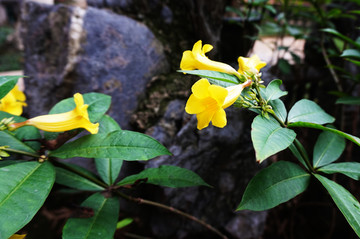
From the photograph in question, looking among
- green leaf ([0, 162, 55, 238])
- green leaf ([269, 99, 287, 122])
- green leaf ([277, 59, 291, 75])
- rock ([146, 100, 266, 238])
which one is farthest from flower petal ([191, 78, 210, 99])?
green leaf ([277, 59, 291, 75])

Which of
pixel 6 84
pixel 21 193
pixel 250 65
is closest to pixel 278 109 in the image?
pixel 250 65

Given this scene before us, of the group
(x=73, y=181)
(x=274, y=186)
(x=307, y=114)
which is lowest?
(x=73, y=181)

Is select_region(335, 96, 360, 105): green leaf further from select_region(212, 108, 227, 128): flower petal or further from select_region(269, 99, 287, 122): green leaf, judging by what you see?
select_region(212, 108, 227, 128): flower petal

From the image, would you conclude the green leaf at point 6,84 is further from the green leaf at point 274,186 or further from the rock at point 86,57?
the green leaf at point 274,186

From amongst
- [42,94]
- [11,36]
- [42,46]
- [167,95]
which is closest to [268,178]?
[167,95]

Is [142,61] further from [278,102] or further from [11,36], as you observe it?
[11,36]

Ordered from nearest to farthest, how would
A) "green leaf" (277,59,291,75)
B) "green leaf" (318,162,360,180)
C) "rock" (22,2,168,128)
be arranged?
"green leaf" (318,162,360,180)
"rock" (22,2,168,128)
"green leaf" (277,59,291,75)

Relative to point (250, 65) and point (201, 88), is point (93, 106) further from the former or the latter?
point (250, 65)
